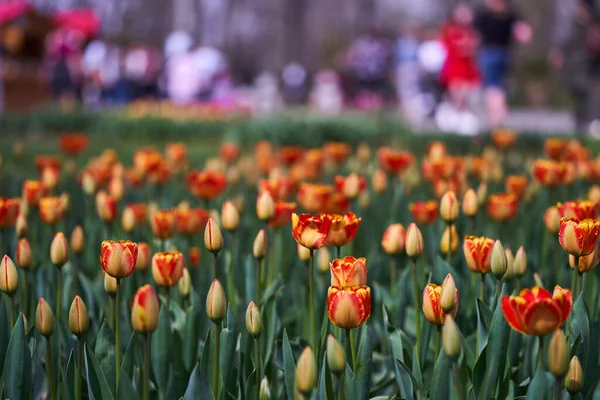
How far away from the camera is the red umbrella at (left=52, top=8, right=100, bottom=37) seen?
2044 centimetres

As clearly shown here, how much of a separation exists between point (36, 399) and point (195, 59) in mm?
17571

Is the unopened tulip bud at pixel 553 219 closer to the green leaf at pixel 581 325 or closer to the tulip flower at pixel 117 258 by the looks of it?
the green leaf at pixel 581 325

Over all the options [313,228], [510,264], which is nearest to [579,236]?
[510,264]

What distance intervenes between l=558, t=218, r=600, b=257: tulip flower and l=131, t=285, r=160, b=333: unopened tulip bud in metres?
0.78

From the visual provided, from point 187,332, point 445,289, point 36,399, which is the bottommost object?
point 36,399

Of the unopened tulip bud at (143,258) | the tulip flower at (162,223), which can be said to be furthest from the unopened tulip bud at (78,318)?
the tulip flower at (162,223)

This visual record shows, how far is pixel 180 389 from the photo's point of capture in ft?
6.02

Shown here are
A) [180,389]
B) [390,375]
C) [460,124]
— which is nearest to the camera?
[180,389]

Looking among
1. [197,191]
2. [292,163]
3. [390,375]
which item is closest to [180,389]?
Answer: [390,375]

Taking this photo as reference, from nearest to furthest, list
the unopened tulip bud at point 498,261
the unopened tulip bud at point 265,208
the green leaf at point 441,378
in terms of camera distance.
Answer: the green leaf at point 441,378 < the unopened tulip bud at point 498,261 < the unopened tulip bud at point 265,208

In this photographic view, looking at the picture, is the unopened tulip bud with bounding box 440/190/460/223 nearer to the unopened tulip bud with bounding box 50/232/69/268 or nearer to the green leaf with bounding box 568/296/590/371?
the green leaf with bounding box 568/296/590/371

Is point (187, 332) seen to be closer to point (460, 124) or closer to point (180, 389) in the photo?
point (180, 389)

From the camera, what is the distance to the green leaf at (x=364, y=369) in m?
1.56

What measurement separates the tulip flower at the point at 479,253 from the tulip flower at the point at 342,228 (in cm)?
24
